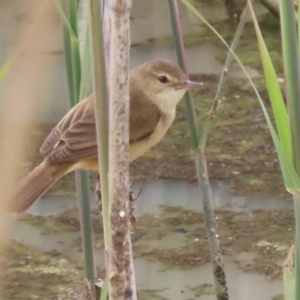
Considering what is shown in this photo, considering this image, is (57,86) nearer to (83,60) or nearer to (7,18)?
(7,18)

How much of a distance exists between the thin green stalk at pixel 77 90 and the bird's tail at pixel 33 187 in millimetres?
155

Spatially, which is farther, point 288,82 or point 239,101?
point 239,101

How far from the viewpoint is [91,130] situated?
199 centimetres

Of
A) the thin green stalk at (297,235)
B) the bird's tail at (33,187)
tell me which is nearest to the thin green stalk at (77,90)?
the bird's tail at (33,187)

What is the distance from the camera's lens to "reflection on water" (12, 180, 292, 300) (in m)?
2.40

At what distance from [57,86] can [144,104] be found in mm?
1512

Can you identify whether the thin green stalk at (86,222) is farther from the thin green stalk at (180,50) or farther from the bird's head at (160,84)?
the bird's head at (160,84)

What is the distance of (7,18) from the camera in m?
4.45

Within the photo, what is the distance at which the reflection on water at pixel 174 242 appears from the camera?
240cm

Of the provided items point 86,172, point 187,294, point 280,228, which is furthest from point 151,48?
point 86,172

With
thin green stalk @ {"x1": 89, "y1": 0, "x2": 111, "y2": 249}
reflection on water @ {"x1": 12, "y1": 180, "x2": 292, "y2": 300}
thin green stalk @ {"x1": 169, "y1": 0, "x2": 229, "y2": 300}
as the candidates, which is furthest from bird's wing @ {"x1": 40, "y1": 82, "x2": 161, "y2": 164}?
thin green stalk @ {"x1": 89, "y1": 0, "x2": 111, "y2": 249}

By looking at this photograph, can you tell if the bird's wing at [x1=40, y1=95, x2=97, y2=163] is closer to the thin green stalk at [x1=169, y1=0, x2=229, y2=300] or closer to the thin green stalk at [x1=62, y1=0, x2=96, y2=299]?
the thin green stalk at [x1=62, y1=0, x2=96, y2=299]

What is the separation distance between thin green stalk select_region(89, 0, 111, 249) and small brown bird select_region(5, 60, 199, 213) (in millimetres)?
635

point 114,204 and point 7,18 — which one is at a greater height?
point 7,18
